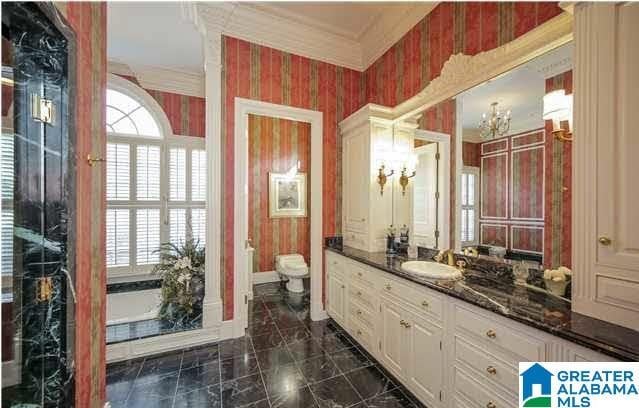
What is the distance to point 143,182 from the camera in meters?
3.86

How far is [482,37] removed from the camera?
191 cm

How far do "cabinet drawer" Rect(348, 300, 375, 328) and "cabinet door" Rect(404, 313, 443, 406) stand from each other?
1.55ft

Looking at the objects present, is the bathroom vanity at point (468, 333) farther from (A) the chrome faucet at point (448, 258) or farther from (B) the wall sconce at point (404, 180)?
(B) the wall sconce at point (404, 180)

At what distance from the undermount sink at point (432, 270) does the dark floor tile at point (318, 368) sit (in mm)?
1080

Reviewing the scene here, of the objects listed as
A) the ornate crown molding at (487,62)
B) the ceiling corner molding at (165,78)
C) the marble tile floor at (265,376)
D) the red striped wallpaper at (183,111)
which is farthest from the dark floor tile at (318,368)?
the ceiling corner molding at (165,78)

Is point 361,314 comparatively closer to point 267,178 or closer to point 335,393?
point 335,393

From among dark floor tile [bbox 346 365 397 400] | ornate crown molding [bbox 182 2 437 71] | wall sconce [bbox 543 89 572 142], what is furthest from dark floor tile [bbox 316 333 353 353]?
ornate crown molding [bbox 182 2 437 71]

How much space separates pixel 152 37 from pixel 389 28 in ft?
8.92

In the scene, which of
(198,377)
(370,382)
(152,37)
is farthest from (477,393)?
(152,37)

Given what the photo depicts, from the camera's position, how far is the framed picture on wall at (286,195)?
464cm

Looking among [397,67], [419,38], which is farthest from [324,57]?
[419,38]

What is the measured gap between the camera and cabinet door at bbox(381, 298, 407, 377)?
187cm

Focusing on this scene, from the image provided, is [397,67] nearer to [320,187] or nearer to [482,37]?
[482,37]

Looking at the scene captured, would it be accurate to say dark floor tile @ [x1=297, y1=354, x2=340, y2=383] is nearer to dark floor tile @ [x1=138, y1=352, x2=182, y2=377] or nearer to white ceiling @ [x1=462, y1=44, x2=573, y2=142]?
dark floor tile @ [x1=138, y1=352, x2=182, y2=377]
